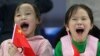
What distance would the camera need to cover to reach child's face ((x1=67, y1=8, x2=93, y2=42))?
227 cm

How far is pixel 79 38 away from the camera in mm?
2291

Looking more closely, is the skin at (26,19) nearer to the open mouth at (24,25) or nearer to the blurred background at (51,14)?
the open mouth at (24,25)

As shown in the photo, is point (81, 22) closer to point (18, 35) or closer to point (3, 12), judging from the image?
point (18, 35)

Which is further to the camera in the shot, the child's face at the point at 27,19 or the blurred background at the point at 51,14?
the blurred background at the point at 51,14

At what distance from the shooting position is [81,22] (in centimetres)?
227

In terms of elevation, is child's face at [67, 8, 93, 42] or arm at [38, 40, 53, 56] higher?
child's face at [67, 8, 93, 42]

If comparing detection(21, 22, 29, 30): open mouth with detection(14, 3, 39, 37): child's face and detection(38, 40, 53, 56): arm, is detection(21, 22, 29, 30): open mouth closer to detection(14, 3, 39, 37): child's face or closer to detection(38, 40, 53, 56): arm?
detection(14, 3, 39, 37): child's face

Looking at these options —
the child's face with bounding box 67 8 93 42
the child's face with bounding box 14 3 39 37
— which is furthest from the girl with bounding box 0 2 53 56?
the child's face with bounding box 67 8 93 42

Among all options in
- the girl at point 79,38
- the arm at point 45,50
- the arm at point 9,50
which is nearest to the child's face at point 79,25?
the girl at point 79,38

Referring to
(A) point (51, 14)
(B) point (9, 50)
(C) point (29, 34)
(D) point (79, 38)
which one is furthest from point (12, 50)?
(A) point (51, 14)

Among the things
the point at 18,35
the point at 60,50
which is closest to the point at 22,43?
the point at 18,35

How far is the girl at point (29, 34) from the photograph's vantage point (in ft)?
7.72

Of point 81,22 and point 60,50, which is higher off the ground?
point 81,22

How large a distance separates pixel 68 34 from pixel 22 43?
312mm
